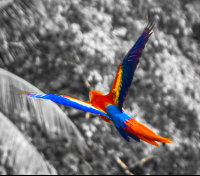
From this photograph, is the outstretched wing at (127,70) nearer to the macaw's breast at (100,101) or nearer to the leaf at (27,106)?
the macaw's breast at (100,101)

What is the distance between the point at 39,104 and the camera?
2.00m

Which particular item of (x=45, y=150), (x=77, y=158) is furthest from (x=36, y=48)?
(x=77, y=158)

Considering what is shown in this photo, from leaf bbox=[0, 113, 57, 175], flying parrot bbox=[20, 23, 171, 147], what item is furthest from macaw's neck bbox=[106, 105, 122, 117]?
leaf bbox=[0, 113, 57, 175]

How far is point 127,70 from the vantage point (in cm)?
81

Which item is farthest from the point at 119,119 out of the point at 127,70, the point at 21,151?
the point at 21,151

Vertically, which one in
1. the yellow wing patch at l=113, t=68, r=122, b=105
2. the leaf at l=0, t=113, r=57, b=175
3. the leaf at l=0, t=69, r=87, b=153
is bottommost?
the leaf at l=0, t=113, r=57, b=175

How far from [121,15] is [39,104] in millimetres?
1977

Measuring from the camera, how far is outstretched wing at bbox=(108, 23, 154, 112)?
78cm

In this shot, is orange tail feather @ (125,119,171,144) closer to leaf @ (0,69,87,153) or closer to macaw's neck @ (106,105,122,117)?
macaw's neck @ (106,105,122,117)

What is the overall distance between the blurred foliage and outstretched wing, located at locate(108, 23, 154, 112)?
1.96 metres

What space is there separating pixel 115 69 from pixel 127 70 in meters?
2.19

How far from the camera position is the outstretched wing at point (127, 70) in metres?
0.78

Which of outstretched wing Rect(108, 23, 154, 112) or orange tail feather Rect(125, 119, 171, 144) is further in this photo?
outstretched wing Rect(108, 23, 154, 112)

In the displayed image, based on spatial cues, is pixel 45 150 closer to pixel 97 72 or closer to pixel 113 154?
pixel 113 154
